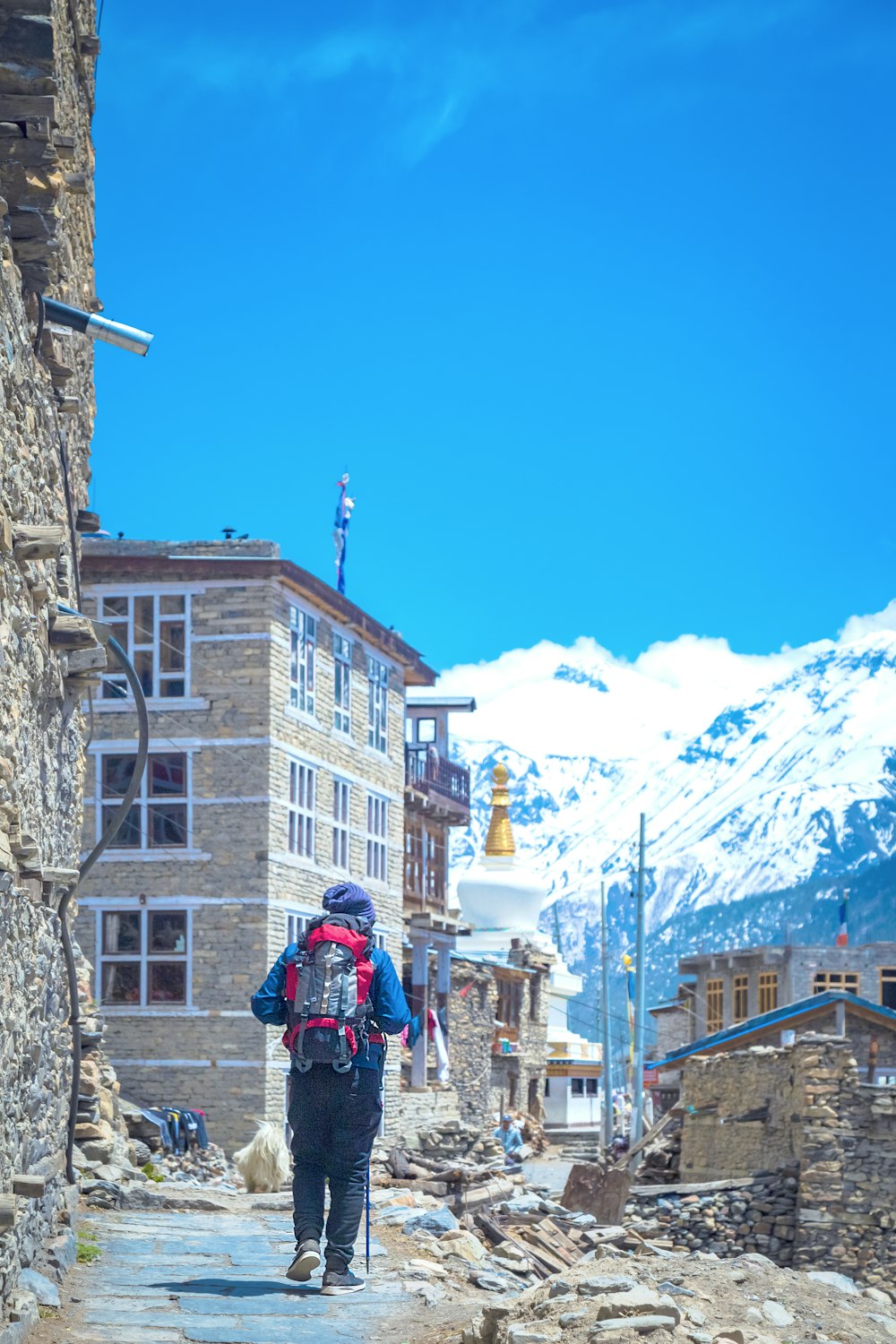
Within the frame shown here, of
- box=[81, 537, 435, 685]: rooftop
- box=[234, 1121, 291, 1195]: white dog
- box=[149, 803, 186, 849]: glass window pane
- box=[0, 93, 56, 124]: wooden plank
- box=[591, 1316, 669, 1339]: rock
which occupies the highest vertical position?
box=[81, 537, 435, 685]: rooftop

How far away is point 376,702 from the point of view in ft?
133

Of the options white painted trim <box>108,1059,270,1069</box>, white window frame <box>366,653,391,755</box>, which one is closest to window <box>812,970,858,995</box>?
white window frame <box>366,653,391,755</box>

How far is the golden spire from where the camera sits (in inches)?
3123

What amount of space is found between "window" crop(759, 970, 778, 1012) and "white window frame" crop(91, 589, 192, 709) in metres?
23.7

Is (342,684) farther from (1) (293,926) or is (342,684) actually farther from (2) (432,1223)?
(2) (432,1223)

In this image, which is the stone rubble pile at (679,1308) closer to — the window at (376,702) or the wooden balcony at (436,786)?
the window at (376,702)

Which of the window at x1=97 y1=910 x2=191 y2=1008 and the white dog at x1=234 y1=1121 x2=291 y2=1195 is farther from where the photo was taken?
the window at x1=97 y1=910 x2=191 y2=1008

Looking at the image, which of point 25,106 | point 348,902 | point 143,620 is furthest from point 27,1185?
point 143,620

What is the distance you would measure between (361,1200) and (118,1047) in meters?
24.2

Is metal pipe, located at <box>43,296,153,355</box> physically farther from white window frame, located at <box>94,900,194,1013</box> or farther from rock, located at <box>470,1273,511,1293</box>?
white window frame, located at <box>94,900,194,1013</box>

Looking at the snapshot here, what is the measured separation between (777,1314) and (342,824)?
2723cm

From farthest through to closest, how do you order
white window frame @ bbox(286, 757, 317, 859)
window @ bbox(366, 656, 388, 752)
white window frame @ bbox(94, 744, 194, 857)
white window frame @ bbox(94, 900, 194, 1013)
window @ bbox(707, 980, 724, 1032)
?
1. window @ bbox(707, 980, 724, 1032)
2. window @ bbox(366, 656, 388, 752)
3. white window frame @ bbox(286, 757, 317, 859)
4. white window frame @ bbox(94, 744, 194, 857)
5. white window frame @ bbox(94, 900, 194, 1013)

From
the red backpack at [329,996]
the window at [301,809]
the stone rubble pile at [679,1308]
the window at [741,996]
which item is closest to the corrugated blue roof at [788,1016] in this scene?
the window at [301,809]

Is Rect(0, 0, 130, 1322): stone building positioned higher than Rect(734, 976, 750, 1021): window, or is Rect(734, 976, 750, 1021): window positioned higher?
Rect(0, 0, 130, 1322): stone building
